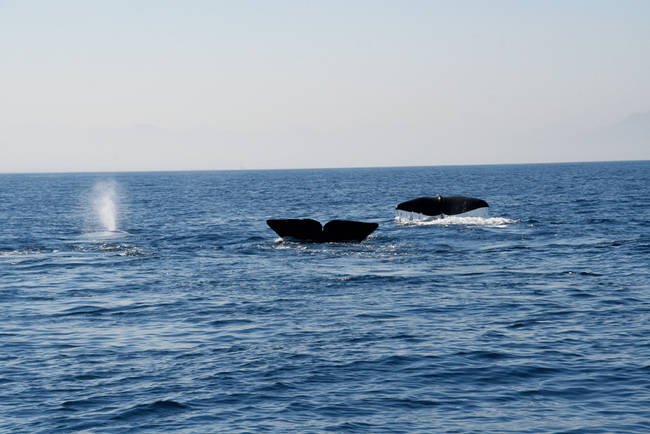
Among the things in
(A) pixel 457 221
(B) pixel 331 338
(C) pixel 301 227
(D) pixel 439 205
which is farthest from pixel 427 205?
(B) pixel 331 338

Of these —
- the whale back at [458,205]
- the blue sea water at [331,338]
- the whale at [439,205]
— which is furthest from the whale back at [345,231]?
the whale back at [458,205]

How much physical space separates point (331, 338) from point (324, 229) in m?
19.6

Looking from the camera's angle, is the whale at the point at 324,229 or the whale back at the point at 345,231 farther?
the whale at the point at 324,229

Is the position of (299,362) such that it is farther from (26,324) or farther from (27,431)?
(26,324)

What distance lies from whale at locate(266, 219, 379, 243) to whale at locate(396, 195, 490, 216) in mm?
2895

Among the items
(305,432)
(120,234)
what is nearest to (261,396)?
(305,432)

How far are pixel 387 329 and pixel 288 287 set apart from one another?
7.00 meters

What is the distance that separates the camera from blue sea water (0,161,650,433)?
13797 mm

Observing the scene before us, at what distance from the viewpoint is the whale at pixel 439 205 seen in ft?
133

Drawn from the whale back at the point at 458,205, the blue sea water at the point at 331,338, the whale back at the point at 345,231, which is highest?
the whale back at the point at 458,205

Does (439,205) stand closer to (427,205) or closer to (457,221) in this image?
(427,205)

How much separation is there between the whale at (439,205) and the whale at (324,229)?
290 cm

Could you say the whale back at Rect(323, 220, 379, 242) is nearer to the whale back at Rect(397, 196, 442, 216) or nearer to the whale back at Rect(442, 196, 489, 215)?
the whale back at Rect(397, 196, 442, 216)

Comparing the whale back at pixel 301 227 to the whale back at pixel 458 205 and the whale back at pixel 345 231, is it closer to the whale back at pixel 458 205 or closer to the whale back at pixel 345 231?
the whale back at pixel 345 231
